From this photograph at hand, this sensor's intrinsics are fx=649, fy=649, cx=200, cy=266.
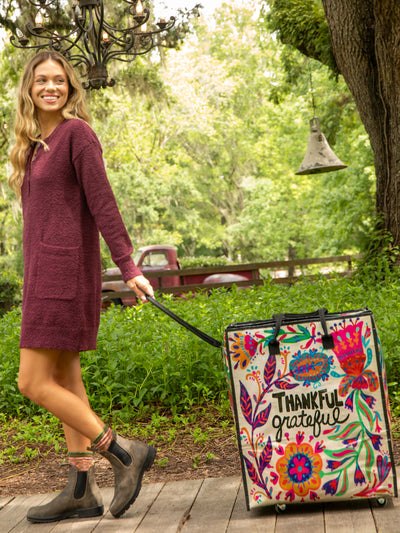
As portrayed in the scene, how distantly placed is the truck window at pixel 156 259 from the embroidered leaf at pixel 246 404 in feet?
43.7

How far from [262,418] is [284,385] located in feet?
0.50

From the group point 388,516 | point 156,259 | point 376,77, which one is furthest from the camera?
point 156,259

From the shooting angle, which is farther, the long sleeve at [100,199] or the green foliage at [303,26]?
the green foliage at [303,26]

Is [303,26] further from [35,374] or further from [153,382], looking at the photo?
[35,374]

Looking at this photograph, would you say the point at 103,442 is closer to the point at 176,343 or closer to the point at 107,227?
the point at 107,227

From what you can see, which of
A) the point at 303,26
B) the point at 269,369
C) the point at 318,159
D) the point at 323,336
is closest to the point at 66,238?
the point at 269,369

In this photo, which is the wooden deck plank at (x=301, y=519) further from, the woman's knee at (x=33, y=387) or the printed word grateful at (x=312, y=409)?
the woman's knee at (x=33, y=387)

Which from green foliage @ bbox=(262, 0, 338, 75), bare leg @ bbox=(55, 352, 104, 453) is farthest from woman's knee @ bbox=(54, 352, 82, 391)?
green foliage @ bbox=(262, 0, 338, 75)

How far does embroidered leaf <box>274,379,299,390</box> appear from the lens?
96.6 inches

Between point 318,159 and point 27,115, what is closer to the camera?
point 27,115

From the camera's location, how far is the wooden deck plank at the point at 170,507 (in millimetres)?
Answer: 2479

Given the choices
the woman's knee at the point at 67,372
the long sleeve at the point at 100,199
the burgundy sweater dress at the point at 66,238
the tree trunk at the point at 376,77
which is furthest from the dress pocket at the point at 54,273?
the tree trunk at the point at 376,77

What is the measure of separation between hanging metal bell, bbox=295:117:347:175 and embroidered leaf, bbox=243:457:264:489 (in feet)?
17.9

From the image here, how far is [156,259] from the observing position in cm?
1591
